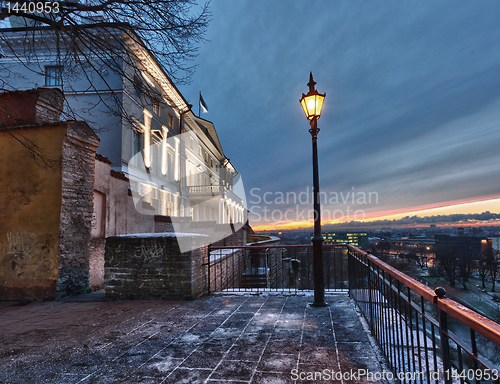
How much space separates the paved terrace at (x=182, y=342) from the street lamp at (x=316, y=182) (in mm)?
460

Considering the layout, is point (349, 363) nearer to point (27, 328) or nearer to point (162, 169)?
point (27, 328)

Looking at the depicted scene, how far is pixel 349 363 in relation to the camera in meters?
2.92

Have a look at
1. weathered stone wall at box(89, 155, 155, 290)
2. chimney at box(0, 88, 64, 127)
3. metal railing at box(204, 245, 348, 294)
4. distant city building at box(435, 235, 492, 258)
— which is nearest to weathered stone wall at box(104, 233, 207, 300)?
metal railing at box(204, 245, 348, 294)

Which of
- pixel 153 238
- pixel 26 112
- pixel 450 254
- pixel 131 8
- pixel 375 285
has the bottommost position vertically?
pixel 450 254

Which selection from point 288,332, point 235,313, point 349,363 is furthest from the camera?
point 235,313

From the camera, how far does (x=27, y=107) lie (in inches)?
255

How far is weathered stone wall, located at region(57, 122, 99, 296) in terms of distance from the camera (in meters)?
6.16

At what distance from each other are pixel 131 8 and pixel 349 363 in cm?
556


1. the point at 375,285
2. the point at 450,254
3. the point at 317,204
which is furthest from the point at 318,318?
the point at 450,254

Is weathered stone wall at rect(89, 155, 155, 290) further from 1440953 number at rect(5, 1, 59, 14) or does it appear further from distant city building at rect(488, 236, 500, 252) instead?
distant city building at rect(488, 236, 500, 252)

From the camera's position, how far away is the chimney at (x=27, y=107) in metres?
6.36

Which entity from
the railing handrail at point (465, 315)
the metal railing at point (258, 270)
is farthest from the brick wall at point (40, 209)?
the railing handrail at point (465, 315)

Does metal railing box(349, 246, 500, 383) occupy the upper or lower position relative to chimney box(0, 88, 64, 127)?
lower

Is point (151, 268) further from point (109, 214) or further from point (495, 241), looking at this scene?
point (495, 241)
